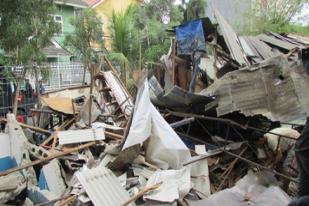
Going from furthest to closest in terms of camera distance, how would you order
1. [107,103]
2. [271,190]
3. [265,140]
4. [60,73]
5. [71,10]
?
[71,10]
[60,73]
[107,103]
[265,140]
[271,190]

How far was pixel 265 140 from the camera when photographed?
6.85m

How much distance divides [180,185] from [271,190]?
50.1 inches

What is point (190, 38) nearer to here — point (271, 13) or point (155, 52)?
point (155, 52)

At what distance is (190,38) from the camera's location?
8148 mm

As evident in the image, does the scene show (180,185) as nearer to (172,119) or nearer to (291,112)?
(291,112)

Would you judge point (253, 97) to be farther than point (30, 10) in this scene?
No

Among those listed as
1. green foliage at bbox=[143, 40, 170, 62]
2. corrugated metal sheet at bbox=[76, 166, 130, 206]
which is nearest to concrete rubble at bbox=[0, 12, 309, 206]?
corrugated metal sheet at bbox=[76, 166, 130, 206]

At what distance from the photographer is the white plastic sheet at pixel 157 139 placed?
17.9 ft

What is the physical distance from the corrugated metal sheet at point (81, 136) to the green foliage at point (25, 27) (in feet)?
6.85

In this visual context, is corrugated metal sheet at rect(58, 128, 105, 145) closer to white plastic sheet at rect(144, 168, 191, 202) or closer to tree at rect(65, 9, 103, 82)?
white plastic sheet at rect(144, 168, 191, 202)

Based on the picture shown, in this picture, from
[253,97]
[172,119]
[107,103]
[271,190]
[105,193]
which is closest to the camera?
[105,193]

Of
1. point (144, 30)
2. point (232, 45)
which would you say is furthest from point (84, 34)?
point (232, 45)

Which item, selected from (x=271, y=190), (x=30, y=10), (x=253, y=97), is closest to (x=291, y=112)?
(x=253, y=97)

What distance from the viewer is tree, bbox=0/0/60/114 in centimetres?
682
